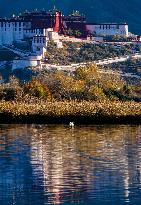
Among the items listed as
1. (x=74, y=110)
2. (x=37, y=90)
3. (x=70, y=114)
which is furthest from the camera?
(x=37, y=90)

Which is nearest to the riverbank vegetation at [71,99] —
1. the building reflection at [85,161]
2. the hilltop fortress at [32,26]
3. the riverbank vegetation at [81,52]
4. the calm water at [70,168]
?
the building reflection at [85,161]

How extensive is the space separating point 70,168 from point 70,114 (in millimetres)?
30655

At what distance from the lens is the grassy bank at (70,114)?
66.3m

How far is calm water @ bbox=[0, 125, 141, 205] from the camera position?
29547 millimetres

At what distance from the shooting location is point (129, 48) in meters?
191

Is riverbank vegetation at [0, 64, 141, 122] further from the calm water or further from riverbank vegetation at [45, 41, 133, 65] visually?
riverbank vegetation at [45, 41, 133, 65]

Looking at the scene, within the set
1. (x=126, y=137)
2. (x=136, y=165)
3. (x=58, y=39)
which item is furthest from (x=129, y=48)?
(x=136, y=165)

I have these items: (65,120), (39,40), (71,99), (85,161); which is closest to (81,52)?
(39,40)

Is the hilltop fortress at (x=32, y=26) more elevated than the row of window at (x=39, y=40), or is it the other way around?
the hilltop fortress at (x=32, y=26)

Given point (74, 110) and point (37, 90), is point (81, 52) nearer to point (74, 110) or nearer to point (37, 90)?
point (37, 90)

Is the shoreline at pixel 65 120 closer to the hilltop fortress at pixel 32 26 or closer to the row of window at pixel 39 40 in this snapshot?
the row of window at pixel 39 40

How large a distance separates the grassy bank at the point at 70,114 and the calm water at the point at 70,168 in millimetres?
10275

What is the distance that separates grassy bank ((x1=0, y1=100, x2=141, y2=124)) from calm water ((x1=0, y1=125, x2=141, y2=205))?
10.3m

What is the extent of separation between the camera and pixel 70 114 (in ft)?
219
